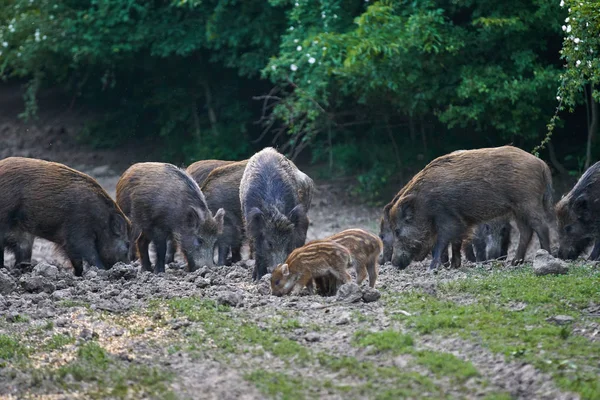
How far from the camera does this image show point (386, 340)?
609 cm

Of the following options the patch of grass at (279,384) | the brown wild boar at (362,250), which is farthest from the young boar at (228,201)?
the patch of grass at (279,384)

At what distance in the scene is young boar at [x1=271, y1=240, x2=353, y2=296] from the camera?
7.98 meters

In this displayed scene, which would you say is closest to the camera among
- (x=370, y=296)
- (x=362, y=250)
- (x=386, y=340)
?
(x=386, y=340)

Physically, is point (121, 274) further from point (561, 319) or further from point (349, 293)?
point (561, 319)

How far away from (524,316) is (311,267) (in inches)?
79.9

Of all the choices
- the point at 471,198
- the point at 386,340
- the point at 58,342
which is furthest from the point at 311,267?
the point at 471,198

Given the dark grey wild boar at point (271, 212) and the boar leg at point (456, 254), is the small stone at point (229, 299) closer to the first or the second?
the dark grey wild boar at point (271, 212)

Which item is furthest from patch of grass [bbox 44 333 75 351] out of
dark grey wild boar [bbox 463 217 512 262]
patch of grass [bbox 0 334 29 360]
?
dark grey wild boar [bbox 463 217 512 262]

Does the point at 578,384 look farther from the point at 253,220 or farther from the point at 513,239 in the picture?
the point at 513,239

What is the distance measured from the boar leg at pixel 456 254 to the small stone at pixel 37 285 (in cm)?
409

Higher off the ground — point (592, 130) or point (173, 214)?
point (592, 130)

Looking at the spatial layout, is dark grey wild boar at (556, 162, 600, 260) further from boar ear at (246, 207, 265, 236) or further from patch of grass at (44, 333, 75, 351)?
patch of grass at (44, 333, 75, 351)

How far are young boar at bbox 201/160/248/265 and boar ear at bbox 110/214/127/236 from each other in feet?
5.10

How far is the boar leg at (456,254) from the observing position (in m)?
9.99
